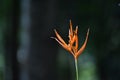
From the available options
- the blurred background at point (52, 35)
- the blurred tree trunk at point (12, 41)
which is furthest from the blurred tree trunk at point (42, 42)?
the blurred tree trunk at point (12, 41)

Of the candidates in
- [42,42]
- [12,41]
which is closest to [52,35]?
[42,42]

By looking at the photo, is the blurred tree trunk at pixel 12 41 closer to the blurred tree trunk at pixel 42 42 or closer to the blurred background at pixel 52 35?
the blurred background at pixel 52 35

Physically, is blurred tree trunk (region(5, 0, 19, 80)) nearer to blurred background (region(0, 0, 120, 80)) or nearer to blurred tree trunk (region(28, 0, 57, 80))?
blurred background (region(0, 0, 120, 80))

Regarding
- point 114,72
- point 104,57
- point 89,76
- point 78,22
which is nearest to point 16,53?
point 78,22

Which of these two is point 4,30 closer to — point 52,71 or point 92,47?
point 92,47

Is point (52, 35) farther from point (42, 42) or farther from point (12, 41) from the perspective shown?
point (12, 41)

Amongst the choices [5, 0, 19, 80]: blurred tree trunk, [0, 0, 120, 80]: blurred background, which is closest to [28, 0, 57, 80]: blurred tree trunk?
[0, 0, 120, 80]: blurred background
